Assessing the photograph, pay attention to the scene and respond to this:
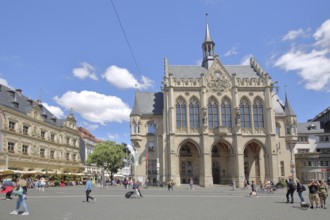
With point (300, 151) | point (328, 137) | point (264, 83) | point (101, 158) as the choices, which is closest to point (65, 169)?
point (101, 158)

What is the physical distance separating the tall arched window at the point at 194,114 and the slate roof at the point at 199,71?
23.9 feet

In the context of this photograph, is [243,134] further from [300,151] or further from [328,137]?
[328,137]

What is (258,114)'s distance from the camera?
5538 centimetres

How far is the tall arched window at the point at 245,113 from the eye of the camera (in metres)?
54.9

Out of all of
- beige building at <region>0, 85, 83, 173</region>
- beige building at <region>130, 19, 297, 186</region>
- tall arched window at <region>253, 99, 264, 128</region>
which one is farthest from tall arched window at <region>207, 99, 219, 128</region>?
beige building at <region>0, 85, 83, 173</region>

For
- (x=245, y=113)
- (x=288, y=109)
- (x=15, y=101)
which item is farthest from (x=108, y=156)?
(x=288, y=109)

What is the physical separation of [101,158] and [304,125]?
45484 mm

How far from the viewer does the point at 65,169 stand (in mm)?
64812

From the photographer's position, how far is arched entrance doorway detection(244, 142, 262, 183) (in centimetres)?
5622

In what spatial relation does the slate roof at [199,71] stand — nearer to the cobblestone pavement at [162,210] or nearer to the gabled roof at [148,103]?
the gabled roof at [148,103]

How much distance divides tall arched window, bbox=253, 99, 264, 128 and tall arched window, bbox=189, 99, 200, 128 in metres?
10.0

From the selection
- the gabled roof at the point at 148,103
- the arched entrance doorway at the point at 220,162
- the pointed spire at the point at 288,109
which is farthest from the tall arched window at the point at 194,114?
the pointed spire at the point at 288,109

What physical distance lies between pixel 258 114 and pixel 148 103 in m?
19.9

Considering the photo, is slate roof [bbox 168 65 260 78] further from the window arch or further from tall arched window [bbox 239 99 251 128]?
the window arch
